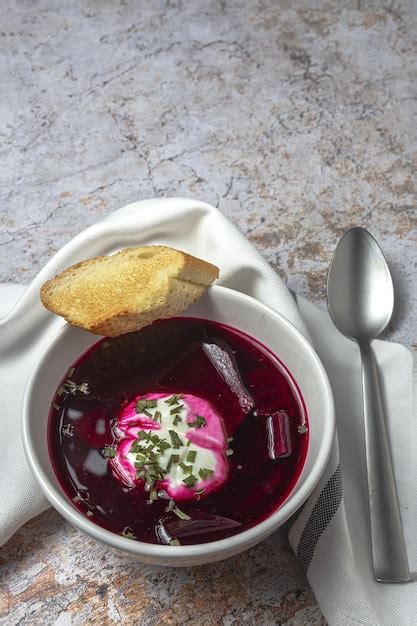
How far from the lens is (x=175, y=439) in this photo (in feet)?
4.28

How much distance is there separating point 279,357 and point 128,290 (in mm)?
294

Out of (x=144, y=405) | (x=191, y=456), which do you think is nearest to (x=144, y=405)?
(x=144, y=405)

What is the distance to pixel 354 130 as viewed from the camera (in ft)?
6.78

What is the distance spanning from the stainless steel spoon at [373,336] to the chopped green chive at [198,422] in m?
0.34

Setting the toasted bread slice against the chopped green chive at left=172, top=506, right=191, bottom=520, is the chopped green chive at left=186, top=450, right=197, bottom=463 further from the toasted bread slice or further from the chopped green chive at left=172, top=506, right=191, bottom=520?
the toasted bread slice

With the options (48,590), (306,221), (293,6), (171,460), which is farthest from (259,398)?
(293,6)

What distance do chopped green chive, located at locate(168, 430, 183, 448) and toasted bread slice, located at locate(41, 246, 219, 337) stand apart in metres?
0.20

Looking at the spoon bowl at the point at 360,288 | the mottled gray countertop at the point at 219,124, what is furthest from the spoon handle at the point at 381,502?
the mottled gray countertop at the point at 219,124

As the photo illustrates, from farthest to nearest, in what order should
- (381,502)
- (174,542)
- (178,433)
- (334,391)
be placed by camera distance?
1. (334,391)
2. (381,502)
3. (178,433)
4. (174,542)

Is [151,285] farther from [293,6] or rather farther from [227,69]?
[293,6]

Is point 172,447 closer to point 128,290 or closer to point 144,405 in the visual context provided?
point 144,405

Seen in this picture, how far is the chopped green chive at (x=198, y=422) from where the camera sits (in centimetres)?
132

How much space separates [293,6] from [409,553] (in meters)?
1.61

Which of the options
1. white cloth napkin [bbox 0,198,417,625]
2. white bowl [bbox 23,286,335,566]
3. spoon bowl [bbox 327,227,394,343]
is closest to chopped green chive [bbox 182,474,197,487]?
white bowl [bbox 23,286,335,566]
